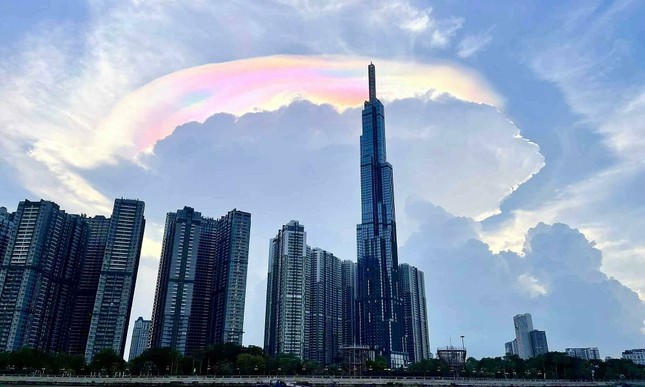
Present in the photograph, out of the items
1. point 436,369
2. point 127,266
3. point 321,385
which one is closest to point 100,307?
point 127,266

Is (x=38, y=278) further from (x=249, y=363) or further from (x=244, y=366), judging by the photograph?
(x=249, y=363)

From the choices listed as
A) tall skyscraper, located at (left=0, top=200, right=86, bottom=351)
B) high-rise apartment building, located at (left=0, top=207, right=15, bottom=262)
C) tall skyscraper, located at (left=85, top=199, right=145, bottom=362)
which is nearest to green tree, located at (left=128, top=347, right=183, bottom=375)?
tall skyscraper, located at (left=85, top=199, right=145, bottom=362)

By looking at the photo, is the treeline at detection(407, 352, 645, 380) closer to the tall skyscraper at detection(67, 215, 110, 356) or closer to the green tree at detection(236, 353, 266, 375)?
the green tree at detection(236, 353, 266, 375)

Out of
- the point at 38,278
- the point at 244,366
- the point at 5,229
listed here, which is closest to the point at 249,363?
the point at 244,366

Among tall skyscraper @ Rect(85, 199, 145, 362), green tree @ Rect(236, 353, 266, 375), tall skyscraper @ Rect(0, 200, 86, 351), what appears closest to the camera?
green tree @ Rect(236, 353, 266, 375)

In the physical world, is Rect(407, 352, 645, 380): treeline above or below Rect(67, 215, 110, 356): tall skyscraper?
below

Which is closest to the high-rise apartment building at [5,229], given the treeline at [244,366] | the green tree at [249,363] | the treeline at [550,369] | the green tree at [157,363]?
the treeline at [244,366]
